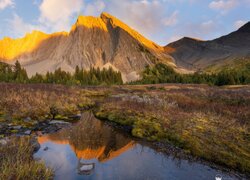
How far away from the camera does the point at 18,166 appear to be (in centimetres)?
556

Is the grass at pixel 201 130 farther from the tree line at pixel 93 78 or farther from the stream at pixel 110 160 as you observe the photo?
the tree line at pixel 93 78

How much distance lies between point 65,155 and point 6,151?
8.54ft

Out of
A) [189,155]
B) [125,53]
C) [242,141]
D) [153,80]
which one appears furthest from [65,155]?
[125,53]

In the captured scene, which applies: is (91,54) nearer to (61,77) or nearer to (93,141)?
(61,77)

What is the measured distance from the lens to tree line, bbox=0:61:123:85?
82875 millimetres

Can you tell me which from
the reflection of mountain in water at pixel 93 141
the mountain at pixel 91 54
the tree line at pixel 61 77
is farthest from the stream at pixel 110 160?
the mountain at pixel 91 54

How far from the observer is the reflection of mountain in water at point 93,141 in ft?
29.4

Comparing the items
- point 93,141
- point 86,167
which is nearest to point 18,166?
point 86,167

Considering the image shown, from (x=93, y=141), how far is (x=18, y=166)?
529 centimetres

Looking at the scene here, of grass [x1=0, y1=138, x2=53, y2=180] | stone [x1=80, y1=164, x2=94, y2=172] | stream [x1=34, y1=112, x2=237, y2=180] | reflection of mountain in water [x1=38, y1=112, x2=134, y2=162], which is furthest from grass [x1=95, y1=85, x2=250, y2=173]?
grass [x1=0, y1=138, x2=53, y2=180]

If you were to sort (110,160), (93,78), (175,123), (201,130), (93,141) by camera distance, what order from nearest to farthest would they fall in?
(110,160) → (93,141) → (201,130) → (175,123) → (93,78)

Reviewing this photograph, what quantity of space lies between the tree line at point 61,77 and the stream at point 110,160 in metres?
67.0

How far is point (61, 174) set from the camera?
6855mm

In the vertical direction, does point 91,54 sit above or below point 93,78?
above
